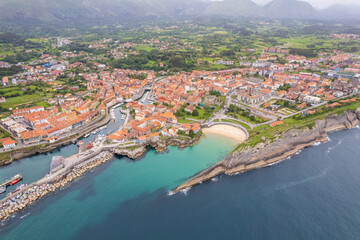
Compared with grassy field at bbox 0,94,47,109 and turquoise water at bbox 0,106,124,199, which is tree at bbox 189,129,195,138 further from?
grassy field at bbox 0,94,47,109

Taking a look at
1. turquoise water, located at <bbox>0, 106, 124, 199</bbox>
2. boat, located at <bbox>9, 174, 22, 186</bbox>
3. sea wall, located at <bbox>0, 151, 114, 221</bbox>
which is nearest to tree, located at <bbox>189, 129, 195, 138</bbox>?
sea wall, located at <bbox>0, 151, 114, 221</bbox>

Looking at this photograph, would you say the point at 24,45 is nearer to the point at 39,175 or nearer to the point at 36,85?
the point at 36,85

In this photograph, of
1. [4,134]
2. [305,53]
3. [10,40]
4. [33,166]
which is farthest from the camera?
[10,40]

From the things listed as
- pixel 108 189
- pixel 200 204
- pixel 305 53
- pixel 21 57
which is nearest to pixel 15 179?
pixel 108 189

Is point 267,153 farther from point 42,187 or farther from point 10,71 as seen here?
point 10,71

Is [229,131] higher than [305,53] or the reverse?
the reverse

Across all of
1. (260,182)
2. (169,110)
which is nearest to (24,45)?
(169,110)
